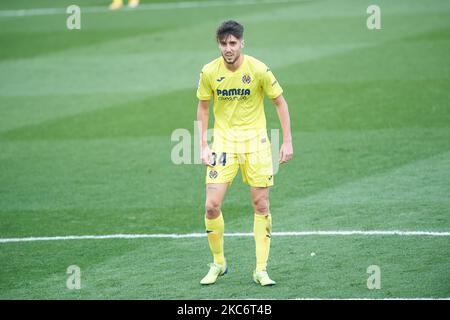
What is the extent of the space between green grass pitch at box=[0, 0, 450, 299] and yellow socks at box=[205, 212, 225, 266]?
26 centimetres

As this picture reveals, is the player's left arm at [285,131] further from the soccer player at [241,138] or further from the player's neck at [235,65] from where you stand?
the player's neck at [235,65]

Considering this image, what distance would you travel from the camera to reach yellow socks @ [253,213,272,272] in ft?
27.5

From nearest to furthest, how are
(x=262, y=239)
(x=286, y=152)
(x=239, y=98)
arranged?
(x=286, y=152), (x=239, y=98), (x=262, y=239)

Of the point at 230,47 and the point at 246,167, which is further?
the point at 246,167

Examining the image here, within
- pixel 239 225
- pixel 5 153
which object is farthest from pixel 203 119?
pixel 5 153

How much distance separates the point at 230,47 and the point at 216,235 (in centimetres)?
182

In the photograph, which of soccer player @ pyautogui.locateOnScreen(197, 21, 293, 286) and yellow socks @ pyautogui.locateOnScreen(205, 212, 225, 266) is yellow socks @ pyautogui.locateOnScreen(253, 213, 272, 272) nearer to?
soccer player @ pyautogui.locateOnScreen(197, 21, 293, 286)

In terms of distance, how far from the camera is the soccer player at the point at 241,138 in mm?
8219

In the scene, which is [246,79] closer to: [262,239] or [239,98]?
[239,98]

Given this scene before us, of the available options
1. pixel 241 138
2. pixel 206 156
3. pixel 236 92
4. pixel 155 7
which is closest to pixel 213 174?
pixel 206 156

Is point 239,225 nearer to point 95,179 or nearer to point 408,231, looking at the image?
point 408,231

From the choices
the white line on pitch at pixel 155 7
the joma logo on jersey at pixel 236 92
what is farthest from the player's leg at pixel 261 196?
the white line on pitch at pixel 155 7

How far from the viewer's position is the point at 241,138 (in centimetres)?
834

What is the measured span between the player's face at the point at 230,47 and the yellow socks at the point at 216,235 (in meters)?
1.52
